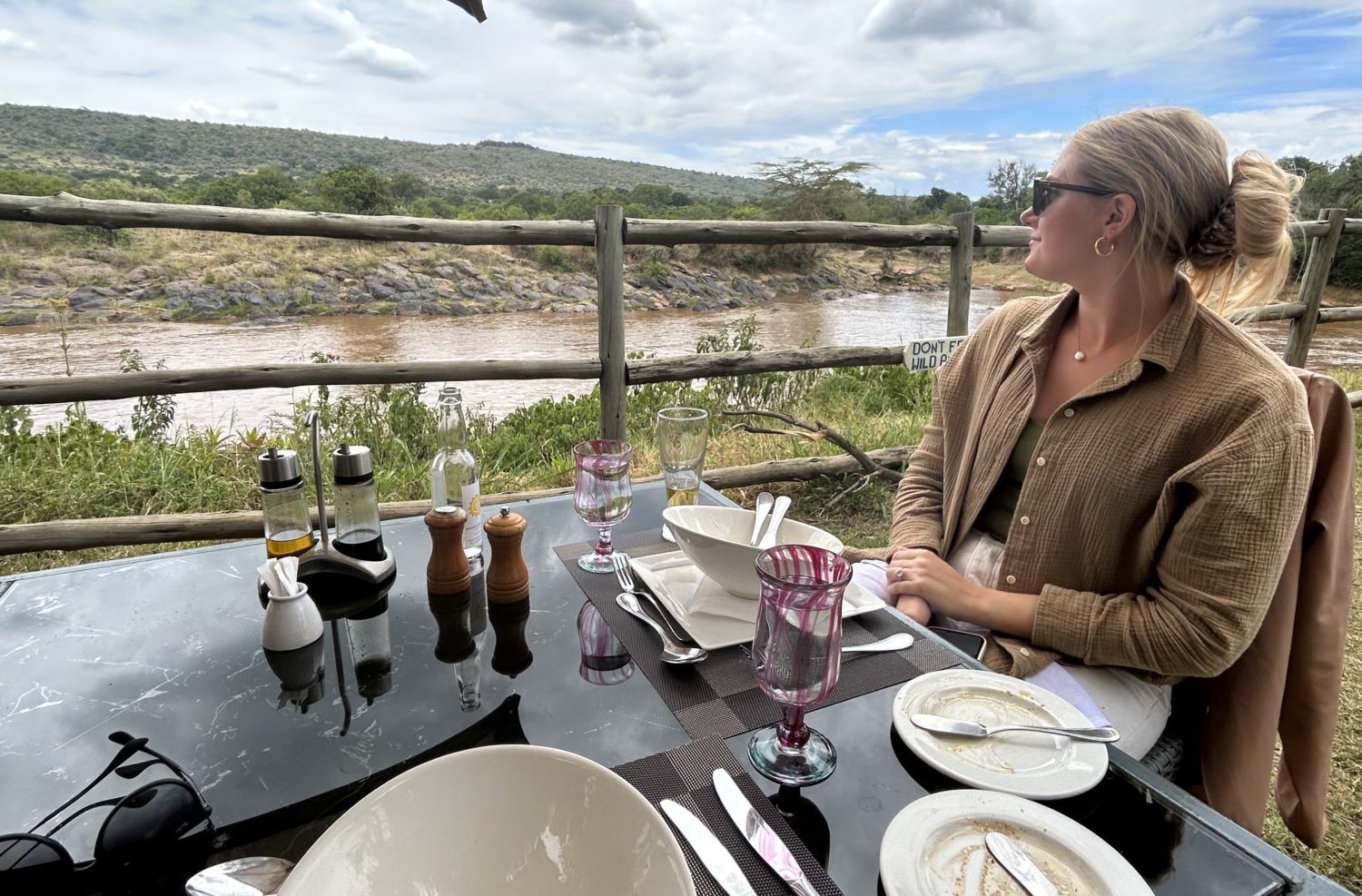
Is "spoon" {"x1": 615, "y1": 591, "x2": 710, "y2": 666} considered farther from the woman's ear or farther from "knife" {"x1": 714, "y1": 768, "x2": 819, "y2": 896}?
the woman's ear

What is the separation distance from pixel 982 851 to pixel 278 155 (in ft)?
137

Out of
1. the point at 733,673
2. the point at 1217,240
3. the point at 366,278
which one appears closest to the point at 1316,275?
the point at 1217,240

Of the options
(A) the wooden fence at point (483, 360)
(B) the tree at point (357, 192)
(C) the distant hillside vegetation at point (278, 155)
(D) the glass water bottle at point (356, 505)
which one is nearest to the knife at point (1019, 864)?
(D) the glass water bottle at point (356, 505)

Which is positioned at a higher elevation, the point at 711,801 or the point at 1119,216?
the point at 1119,216

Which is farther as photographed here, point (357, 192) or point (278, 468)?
point (357, 192)

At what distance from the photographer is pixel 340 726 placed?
90cm

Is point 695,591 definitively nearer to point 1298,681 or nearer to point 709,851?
point 709,851

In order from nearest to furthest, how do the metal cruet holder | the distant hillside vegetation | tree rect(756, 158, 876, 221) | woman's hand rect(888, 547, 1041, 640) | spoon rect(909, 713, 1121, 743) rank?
spoon rect(909, 713, 1121, 743) → the metal cruet holder → woman's hand rect(888, 547, 1041, 640) → tree rect(756, 158, 876, 221) → the distant hillside vegetation

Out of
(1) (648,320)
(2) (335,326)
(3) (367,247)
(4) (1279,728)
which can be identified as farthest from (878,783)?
(3) (367,247)

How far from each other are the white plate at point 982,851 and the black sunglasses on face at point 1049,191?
1.19m

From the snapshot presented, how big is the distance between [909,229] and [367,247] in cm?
2074

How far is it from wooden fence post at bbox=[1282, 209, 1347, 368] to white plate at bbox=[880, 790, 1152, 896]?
5454 millimetres

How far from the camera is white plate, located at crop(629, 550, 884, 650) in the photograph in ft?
3.53

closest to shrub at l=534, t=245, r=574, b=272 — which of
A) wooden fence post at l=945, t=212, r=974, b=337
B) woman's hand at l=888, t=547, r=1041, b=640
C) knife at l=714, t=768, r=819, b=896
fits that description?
wooden fence post at l=945, t=212, r=974, b=337
